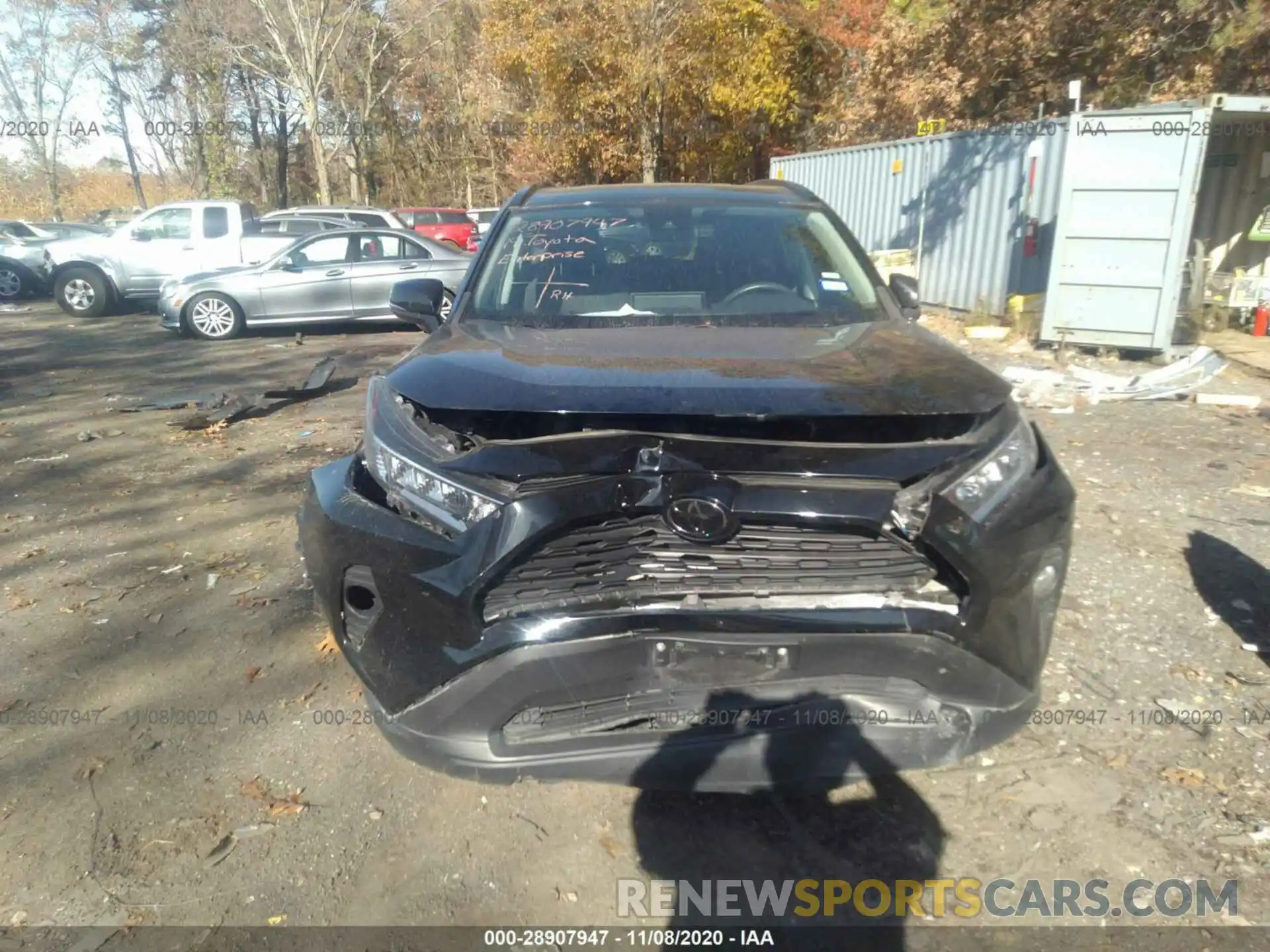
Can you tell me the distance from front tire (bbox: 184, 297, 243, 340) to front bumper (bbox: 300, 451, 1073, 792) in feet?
36.8

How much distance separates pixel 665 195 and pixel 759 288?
775mm

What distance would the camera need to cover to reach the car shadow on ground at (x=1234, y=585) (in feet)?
12.5

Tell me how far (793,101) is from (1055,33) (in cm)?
924

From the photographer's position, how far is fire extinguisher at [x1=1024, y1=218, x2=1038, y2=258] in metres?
10.9

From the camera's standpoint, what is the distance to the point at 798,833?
2.66 metres

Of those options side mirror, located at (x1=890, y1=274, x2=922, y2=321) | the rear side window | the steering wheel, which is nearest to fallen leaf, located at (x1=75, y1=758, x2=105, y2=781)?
the steering wheel

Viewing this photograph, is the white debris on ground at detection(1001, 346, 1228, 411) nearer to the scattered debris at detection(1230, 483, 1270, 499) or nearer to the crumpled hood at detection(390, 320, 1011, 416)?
the scattered debris at detection(1230, 483, 1270, 499)

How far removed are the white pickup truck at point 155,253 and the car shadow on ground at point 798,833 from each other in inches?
561

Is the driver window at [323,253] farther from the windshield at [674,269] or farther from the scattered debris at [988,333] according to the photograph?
the windshield at [674,269]

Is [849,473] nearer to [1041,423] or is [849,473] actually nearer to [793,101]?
[1041,423]

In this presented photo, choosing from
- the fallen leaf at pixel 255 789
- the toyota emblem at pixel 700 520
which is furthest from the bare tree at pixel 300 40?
the toyota emblem at pixel 700 520

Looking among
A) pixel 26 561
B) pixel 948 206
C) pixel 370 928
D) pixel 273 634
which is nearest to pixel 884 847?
pixel 370 928

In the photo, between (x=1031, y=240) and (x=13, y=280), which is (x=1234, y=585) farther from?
(x=13, y=280)

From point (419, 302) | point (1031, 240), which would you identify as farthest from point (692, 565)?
point (1031, 240)
